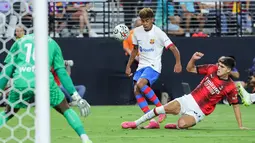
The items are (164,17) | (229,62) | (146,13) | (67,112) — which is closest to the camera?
(67,112)

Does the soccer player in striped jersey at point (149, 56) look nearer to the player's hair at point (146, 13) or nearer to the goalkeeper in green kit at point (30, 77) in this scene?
the player's hair at point (146, 13)

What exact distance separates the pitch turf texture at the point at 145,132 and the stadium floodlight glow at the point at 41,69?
3.68 meters

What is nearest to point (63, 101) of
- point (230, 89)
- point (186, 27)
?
point (230, 89)

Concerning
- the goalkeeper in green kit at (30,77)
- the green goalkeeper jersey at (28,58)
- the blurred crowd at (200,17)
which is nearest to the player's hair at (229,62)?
the goalkeeper in green kit at (30,77)

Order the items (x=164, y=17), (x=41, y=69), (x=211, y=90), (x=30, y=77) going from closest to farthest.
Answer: (x=41, y=69)
(x=30, y=77)
(x=211, y=90)
(x=164, y=17)

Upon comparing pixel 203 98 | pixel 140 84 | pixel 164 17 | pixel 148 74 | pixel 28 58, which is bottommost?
pixel 203 98

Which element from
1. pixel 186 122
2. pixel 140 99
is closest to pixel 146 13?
pixel 140 99

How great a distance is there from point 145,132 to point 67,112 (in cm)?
291

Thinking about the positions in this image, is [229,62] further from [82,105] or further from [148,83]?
[82,105]

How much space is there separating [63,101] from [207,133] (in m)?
3.14

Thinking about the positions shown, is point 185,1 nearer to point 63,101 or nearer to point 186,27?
point 186,27

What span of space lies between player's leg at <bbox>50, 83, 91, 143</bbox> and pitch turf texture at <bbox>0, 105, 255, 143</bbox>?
131cm

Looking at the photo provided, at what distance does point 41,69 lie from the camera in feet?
20.5

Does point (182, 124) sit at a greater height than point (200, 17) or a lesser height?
lesser
